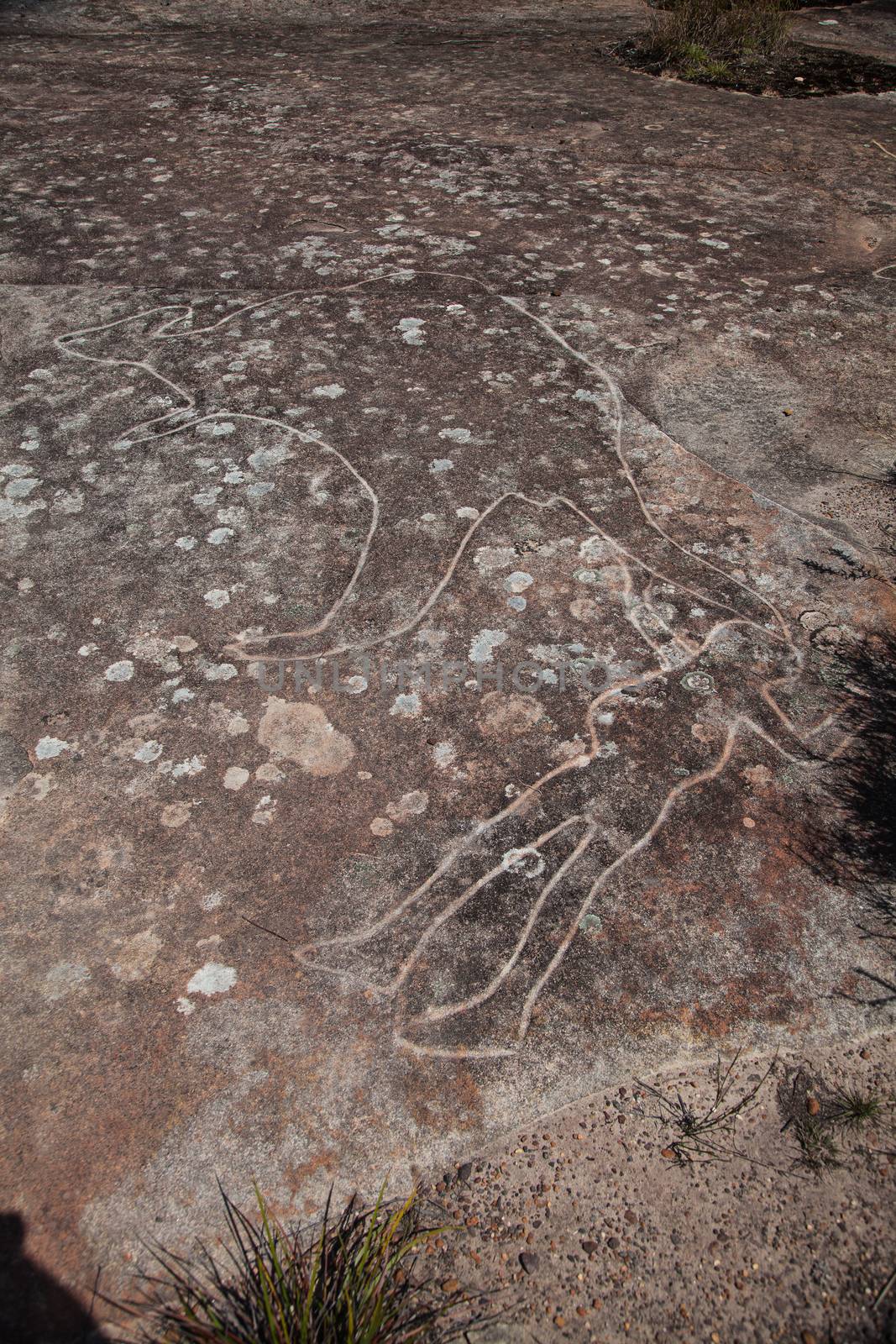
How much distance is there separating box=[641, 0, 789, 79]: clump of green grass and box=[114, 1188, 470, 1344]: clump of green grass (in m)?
8.02

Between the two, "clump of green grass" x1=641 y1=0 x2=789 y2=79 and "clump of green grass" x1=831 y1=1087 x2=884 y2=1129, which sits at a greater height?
"clump of green grass" x1=641 y1=0 x2=789 y2=79

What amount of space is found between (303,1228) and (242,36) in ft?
30.2

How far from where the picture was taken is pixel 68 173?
17.3 feet

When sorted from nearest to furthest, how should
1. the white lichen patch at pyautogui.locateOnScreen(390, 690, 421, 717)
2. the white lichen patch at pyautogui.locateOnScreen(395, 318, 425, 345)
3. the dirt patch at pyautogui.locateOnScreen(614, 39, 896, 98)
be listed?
the white lichen patch at pyautogui.locateOnScreen(390, 690, 421, 717), the white lichen patch at pyautogui.locateOnScreen(395, 318, 425, 345), the dirt patch at pyautogui.locateOnScreen(614, 39, 896, 98)

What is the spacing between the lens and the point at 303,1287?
4.98ft

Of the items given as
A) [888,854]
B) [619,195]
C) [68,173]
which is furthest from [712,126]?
[888,854]

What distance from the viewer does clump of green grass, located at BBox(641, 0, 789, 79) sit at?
707cm

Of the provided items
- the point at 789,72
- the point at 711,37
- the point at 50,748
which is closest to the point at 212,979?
the point at 50,748

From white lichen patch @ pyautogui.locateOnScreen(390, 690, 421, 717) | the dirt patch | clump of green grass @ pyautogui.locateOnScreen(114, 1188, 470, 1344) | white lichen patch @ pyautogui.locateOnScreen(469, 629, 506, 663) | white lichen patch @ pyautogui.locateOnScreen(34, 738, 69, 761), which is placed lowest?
clump of green grass @ pyautogui.locateOnScreen(114, 1188, 470, 1344)

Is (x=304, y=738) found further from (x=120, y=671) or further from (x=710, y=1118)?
(x=710, y=1118)

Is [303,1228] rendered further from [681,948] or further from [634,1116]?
[681,948]

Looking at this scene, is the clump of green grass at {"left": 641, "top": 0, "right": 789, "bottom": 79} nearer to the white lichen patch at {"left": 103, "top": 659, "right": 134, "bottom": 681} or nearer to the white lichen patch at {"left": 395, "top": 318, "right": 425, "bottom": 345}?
the white lichen patch at {"left": 395, "top": 318, "right": 425, "bottom": 345}

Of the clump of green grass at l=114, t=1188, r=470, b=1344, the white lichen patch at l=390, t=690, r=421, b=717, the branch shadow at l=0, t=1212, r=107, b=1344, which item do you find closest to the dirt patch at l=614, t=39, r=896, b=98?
the white lichen patch at l=390, t=690, r=421, b=717

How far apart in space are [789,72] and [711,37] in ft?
2.32
